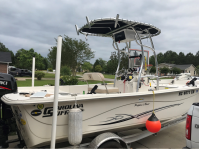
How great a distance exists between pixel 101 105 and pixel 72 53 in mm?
20592

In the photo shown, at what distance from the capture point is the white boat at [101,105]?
232 cm

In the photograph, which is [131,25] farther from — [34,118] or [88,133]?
[34,118]

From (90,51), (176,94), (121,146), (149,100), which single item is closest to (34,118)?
(121,146)

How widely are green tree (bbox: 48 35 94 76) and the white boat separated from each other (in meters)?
18.3

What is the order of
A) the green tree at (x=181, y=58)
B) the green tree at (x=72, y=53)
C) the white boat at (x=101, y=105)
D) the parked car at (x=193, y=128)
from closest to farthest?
the parked car at (x=193, y=128)
the white boat at (x=101, y=105)
the green tree at (x=72, y=53)
the green tree at (x=181, y=58)

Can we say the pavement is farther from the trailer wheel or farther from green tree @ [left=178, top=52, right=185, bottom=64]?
green tree @ [left=178, top=52, right=185, bottom=64]

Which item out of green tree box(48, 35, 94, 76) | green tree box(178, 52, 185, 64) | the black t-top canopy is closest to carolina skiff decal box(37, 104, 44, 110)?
the black t-top canopy

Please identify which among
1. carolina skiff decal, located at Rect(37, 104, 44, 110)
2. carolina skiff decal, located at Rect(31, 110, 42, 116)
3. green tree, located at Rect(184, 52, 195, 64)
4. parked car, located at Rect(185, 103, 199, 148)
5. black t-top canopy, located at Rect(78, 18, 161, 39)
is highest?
green tree, located at Rect(184, 52, 195, 64)

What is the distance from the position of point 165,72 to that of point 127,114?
45.9 m

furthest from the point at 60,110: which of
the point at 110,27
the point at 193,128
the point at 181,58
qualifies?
the point at 181,58

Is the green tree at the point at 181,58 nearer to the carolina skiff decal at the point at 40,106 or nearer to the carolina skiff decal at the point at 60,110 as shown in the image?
the carolina skiff decal at the point at 60,110

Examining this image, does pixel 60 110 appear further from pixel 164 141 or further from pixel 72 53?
pixel 72 53

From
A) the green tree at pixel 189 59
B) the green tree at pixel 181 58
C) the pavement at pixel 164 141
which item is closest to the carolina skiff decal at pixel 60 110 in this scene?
the pavement at pixel 164 141

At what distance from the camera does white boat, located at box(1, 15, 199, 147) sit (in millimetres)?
2319
